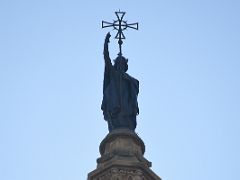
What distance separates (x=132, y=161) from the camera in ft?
71.3

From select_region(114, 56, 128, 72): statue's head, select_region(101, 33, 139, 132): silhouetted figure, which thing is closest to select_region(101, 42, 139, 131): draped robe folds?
select_region(101, 33, 139, 132): silhouetted figure

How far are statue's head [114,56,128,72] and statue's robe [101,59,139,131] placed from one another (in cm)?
23

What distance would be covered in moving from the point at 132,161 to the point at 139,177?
1.97 feet

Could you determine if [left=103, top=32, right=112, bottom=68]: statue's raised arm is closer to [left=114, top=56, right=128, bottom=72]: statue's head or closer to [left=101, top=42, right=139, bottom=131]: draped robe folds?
[left=101, top=42, right=139, bottom=131]: draped robe folds

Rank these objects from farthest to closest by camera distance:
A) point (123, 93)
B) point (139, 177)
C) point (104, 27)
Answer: point (104, 27) < point (123, 93) < point (139, 177)

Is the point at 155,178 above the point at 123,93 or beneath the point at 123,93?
beneath

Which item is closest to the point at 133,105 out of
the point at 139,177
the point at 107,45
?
the point at 107,45

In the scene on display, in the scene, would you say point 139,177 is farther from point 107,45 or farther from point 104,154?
point 107,45

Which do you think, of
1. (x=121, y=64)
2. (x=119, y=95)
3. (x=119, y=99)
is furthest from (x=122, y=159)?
(x=121, y=64)

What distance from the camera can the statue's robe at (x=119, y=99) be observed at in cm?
2384

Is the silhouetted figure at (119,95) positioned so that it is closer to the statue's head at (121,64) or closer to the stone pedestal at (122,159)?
the statue's head at (121,64)

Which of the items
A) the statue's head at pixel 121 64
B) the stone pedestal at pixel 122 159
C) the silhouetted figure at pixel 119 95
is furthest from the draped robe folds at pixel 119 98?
the stone pedestal at pixel 122 159

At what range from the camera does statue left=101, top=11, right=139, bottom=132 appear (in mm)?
23844

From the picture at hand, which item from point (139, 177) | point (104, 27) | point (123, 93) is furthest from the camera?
point (104, 27)
